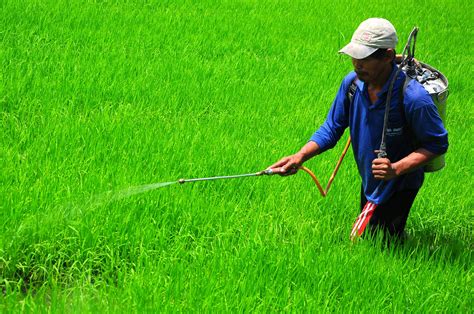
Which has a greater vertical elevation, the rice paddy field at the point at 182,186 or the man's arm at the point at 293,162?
the man's arm at the point at 293,162

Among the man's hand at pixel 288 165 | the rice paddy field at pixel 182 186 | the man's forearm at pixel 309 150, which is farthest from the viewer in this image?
the man's forearm at pixel 309 150

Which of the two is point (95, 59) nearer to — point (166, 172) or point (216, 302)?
point (166, 172)

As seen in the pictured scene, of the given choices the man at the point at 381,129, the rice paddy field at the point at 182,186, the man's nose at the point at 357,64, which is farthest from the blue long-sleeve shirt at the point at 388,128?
the rice paddy field at the point at 182,186

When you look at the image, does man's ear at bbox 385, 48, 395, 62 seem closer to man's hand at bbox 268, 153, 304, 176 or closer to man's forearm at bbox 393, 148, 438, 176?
man's forearm at bbox 393, 148, 438, 176

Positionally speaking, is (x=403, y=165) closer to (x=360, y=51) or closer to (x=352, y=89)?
(x=352, y=89)

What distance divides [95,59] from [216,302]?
3432mm

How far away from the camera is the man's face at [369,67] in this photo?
120 inches

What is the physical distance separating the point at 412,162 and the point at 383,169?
14cm

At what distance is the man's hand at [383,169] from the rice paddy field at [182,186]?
385 mm

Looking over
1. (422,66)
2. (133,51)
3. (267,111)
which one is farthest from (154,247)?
(133,51)

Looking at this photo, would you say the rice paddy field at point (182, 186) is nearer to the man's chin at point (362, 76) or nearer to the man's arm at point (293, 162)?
the man's arm at point (293, 162)

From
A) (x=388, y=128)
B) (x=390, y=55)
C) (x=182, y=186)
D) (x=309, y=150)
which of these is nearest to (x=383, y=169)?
(x=388, y=128)

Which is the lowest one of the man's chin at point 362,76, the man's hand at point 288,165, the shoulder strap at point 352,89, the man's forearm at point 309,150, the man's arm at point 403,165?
the man's hand at point 288,165

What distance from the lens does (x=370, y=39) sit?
9.89 feet
